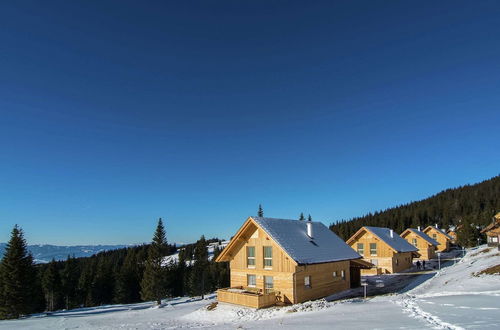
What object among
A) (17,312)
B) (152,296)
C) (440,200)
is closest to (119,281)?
(152,296)

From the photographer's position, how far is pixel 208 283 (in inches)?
3145

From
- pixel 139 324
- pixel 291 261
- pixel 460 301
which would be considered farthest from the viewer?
pixel 291 261

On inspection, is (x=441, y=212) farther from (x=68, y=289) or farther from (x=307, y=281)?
(x=68, y=289)

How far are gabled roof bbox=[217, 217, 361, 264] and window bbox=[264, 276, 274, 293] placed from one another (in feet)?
11.0

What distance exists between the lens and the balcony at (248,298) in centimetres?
2481

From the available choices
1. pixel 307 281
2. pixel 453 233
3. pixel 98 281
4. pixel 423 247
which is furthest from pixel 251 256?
pixel 453 233

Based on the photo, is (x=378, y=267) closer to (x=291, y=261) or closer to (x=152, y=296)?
(x=291, y=261)

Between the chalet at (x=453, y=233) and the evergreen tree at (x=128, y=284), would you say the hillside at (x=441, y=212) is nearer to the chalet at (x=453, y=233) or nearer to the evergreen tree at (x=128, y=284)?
the chalet at (x=453, y=233)

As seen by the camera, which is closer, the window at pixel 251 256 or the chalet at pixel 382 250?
the window at pixel 251 256

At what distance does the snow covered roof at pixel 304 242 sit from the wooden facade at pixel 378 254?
52.1ft

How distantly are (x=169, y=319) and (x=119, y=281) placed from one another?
5635 cm

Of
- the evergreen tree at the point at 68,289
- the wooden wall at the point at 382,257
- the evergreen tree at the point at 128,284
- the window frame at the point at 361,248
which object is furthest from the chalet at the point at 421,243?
the evergreen tree at the point at 68,289

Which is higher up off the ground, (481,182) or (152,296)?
(481,182)

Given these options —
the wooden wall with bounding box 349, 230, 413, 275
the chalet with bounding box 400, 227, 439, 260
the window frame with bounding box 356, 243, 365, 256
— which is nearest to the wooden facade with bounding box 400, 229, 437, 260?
the chalet with bounding box 400, 227, 439, 260
